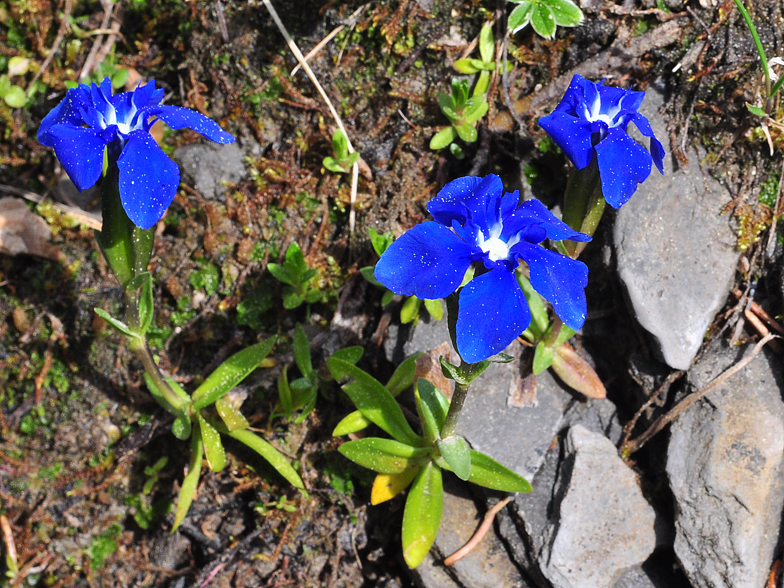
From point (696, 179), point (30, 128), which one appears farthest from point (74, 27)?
point (696, 179)

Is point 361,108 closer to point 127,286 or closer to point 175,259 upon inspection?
point 175,259

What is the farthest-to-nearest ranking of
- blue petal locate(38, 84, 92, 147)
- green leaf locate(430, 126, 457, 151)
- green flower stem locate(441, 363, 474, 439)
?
green leaf locate(430, 126, 457, 151) < blue petal locate(38, 84, 92, 147) < green flower stem locate(441, 363, 474, 439)

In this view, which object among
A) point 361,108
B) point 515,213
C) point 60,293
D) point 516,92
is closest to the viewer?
point 515,213

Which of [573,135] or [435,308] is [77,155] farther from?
[573,135]

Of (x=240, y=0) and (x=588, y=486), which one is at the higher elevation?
(x=240, y=0)

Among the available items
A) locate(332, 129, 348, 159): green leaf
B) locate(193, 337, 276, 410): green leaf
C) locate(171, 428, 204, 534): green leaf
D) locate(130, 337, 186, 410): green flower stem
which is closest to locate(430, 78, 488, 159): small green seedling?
locate(332, 129, 348, 159): green leaf

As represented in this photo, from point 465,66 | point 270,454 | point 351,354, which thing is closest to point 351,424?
point 351,354

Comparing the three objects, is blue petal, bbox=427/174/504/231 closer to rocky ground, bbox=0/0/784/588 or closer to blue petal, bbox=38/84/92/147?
rocky ground, bbox=0/0/784/588
